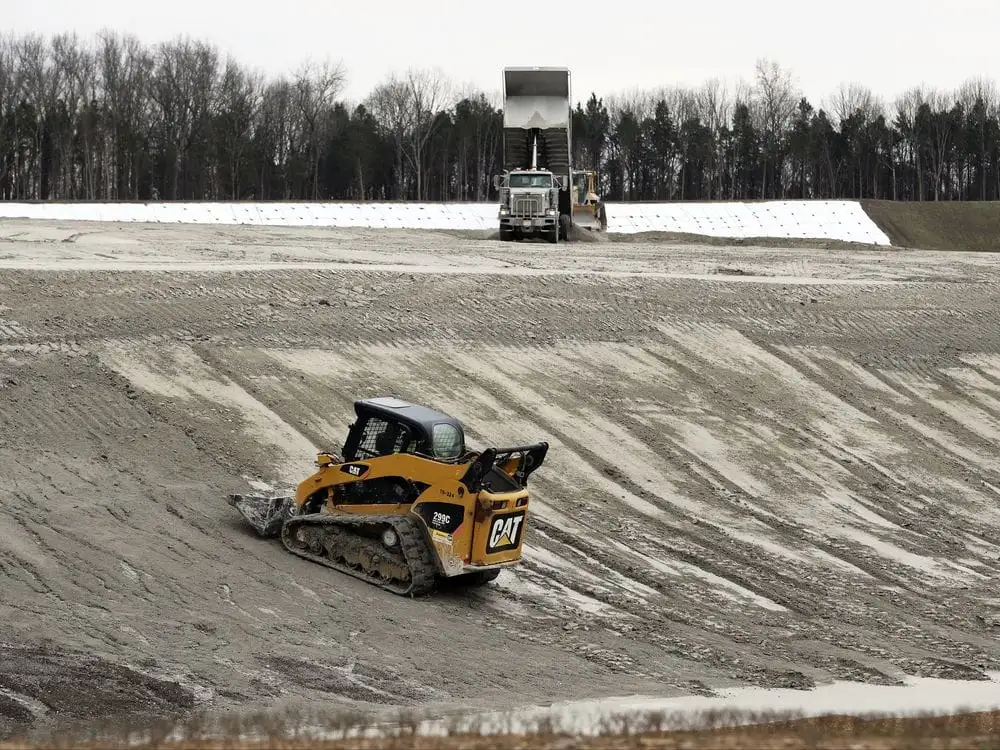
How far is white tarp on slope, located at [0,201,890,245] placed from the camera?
159ft

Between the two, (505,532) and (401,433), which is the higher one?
(401,433)

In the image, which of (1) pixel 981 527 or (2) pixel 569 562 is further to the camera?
(1) pixel 981 527

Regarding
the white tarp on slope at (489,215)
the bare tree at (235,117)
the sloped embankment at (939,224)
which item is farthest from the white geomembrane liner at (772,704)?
the bare tree at (235,117)

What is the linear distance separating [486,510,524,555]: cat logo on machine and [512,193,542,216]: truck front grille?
79.9 ft

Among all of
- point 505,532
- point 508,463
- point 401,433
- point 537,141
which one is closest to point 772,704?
point 505,532

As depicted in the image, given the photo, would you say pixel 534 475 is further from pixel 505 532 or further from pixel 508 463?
pixel 505 532

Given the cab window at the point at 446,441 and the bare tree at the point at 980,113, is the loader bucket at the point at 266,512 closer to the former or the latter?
the cab window at the point at 446,441

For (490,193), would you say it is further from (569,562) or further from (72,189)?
(569,562)

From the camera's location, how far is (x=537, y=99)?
128 ft

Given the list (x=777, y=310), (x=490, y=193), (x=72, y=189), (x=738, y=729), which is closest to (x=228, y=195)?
(x=72, y=189)

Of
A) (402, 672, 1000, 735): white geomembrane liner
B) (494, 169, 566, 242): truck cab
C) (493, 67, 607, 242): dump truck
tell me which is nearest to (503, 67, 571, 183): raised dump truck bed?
(493, 67, 607, 242): dump truck

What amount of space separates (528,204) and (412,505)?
80.3 feet

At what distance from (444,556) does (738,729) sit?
4.50m

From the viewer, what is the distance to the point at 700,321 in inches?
943
